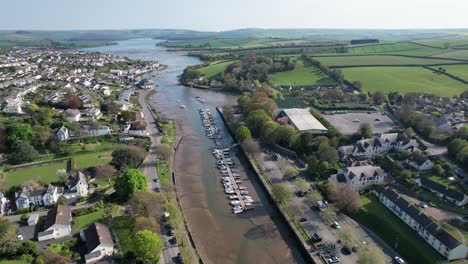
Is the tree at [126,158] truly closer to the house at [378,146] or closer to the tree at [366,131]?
the house at [378,146]

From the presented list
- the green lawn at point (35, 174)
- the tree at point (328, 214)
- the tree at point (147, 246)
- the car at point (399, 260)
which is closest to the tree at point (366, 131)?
the tree at point (328, 214)

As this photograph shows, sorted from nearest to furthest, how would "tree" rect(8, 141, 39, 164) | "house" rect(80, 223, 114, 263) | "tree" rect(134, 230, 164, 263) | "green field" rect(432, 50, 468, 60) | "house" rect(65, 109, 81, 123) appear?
"tree" rect(134, 230, 164, 263) → "house" rect(80, 223, 114, 263) → "tree" rect(8, 141, 39, 164) → "house" rect(65, 109, 81, 123) → "green field" rect(432, 50, 468, 60)

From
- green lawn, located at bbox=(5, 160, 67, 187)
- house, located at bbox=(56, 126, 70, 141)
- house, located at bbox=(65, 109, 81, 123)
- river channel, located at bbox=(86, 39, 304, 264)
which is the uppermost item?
house, located at bbox=(65, 109, 81, 123)

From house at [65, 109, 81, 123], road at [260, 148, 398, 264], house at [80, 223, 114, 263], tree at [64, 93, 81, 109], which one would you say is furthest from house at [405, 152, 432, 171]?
tree at [64, 93, 81, 109]

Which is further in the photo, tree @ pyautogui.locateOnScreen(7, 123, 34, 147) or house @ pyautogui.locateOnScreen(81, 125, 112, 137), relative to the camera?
house @ pyautogui.locateOnScreen(81, 125, 112, 137)

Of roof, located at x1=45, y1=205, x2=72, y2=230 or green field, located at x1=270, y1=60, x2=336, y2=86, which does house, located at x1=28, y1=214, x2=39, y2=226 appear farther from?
green field, located at x1=270, y1=60, x2=336, y2=86

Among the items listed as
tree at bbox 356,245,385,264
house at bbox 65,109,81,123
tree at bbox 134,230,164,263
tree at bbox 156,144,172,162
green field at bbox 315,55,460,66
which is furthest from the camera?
green field at bbox 315,55,460,66
